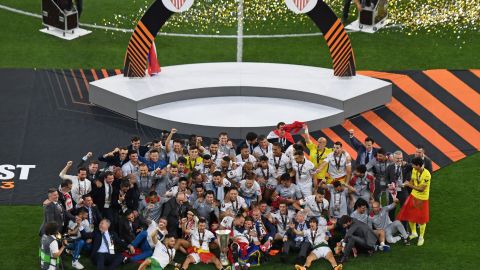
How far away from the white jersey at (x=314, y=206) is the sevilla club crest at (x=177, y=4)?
24.9 ft

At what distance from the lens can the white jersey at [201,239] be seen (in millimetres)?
24453

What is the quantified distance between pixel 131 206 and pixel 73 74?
31.7 ft

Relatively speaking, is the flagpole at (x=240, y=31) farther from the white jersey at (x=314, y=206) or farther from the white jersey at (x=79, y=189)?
the white jersey at (x=79, y=189)

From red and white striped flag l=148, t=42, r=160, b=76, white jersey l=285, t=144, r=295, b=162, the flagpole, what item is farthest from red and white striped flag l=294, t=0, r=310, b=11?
white jersey l=285, t=144, r=295, b=162

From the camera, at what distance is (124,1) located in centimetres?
3969

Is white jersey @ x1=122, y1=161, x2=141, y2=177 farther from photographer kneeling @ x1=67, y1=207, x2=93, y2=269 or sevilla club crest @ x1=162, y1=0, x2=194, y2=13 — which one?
sevilla club crest @ x1=162, y1=0, x2=194, y2=13

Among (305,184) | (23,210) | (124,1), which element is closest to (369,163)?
(305,184)

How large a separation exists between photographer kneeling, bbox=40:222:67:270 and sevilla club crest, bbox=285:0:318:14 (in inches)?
411

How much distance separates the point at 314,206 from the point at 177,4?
7.95 metres

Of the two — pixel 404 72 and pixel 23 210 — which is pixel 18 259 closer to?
pixel 23 210

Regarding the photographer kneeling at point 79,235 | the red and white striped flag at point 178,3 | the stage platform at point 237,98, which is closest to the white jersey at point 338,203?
the stage platform at point 237,98

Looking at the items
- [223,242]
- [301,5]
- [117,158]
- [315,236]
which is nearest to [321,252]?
[315,236]

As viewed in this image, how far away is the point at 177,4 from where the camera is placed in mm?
30859

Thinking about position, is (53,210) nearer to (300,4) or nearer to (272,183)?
(272,183)
